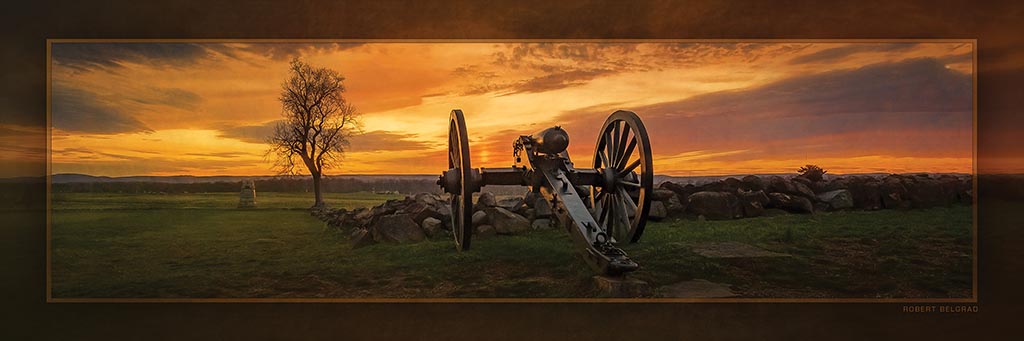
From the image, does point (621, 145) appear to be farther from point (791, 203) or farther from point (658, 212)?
point (791, 203)

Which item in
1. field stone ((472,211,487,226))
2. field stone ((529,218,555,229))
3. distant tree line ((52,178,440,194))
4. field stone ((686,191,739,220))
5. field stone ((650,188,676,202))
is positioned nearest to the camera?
distant tree line ((52,178,440,194))

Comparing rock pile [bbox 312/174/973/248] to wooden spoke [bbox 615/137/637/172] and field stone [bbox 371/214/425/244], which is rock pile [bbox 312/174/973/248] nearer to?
field stone [bbox 371/214/425/244]

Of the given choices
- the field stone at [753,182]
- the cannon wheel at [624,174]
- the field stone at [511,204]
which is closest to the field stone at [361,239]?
Answer: the field stone at [511,204]

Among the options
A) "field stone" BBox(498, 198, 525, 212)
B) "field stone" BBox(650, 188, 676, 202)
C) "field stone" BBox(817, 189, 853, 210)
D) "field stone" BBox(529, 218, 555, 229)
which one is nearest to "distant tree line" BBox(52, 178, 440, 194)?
"field stone" BBox(498, 198, 525, 212)

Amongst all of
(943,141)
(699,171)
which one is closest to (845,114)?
(943,141)

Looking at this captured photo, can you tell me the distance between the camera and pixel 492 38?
14.9 feet

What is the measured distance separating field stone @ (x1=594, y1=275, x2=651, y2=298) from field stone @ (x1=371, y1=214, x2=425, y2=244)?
1.88m

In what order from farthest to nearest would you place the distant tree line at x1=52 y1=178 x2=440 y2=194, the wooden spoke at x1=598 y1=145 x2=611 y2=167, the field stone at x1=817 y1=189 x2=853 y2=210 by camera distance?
the wooden spoke at x1=598 y1=145 x2=611 y2=167, the field stone at x1=817 y1=189 x2=853 y2=210, the distant tree line at x1=52 y1=178 x2=440 y2=194

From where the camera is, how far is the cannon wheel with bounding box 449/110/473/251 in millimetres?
4199

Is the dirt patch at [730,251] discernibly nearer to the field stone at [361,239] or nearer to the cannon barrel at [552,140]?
the cannon barrel at [552,140]

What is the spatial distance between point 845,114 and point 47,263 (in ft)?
21.9

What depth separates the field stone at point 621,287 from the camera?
4309 millimetres

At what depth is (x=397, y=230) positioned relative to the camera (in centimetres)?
519
